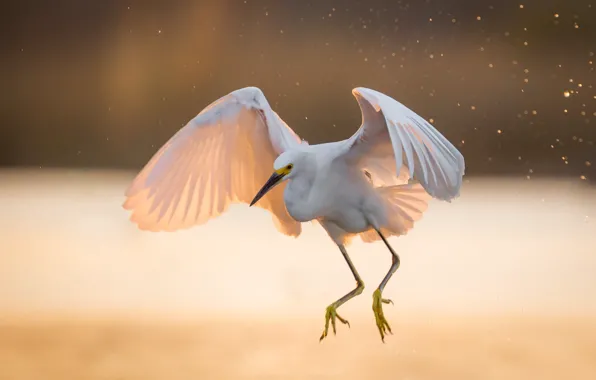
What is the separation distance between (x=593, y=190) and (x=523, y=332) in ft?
5.10

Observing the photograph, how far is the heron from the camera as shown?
126 centimetres

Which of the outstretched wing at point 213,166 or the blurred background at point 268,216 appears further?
the blurred background at point 268,216

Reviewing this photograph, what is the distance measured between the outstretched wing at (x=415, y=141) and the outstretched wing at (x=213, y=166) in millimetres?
204

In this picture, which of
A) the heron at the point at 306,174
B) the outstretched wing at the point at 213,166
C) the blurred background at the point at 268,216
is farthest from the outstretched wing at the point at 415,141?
the blurred background at the point at 268,216

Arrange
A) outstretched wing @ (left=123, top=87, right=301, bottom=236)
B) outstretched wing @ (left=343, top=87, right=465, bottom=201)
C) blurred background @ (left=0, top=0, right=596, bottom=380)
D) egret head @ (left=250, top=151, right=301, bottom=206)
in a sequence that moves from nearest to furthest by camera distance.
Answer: outstretched wing @ (left=343, top=87, right=465, bottom=201) → egret head @ (left=250, top=151, right=301, bottom=206) → outstretched wing @ (left=123, top=87, right=301, bottom=236) → blurred background @ (left=0, top=0, right=596, bottom=380)

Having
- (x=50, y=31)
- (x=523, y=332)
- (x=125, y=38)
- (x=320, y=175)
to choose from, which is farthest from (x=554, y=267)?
(x=50, y=31)

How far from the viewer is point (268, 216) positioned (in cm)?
378

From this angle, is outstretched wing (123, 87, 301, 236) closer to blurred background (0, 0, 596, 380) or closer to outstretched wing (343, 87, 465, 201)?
outstretched wing (343, 87, 465, 201)

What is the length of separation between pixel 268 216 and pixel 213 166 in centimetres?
218

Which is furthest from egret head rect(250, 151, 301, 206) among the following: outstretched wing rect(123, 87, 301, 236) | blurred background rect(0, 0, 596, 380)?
blurred background rect(0, 0, 596, 380)

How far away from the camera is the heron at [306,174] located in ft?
4.14

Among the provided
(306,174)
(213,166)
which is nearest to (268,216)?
(213,166)

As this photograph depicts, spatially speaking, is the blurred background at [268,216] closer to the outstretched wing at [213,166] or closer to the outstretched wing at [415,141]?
the outstretched wing at [213,166]

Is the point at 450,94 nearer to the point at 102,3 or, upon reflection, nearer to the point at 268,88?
the point at 268,88
